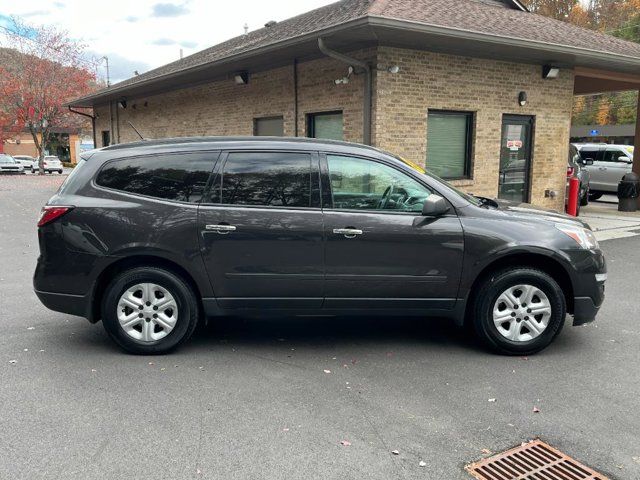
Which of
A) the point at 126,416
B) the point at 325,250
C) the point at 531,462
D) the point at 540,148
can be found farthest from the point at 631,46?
the point at 126,416

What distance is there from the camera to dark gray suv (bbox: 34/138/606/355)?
4473 millimetres

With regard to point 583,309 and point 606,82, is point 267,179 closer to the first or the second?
point 583,309

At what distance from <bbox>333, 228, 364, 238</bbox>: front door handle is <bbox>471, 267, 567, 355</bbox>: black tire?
1.15 meters

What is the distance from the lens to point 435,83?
1016 cm

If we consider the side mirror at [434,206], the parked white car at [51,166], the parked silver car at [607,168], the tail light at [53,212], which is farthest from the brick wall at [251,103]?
the parked white car at [51,166]

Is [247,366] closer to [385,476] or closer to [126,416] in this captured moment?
[126,416]

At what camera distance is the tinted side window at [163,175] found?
4.57m

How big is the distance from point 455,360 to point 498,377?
0.42 meters

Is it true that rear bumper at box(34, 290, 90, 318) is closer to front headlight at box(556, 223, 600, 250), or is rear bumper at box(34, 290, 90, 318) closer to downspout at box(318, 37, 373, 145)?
front headlight at box(556, 223, 600, 250)

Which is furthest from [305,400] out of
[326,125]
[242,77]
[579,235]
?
[242,77]

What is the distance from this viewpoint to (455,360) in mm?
4551

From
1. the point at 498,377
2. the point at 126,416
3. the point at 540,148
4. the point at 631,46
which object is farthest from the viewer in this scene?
the point at 631,46

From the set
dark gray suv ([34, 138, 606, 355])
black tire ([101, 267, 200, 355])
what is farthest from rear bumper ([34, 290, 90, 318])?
black tire ([101, 267, 200, 355])

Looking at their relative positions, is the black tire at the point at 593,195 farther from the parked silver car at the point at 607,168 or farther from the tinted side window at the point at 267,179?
the tinted side window at the point at 267,179
